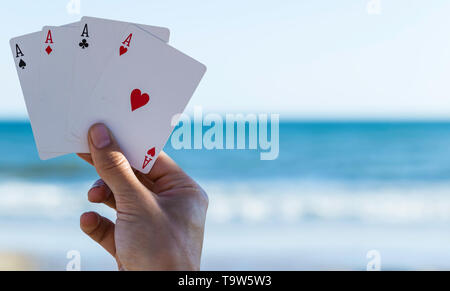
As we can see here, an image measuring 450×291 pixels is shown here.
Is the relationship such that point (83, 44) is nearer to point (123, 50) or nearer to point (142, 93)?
point (123, 50)

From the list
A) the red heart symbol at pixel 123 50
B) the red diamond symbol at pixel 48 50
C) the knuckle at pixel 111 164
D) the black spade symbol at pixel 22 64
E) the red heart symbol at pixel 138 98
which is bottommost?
the knuckle at pixel 111 164

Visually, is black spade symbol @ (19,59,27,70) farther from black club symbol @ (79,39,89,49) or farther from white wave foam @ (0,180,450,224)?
white wave foam @ (0,180,450,224)

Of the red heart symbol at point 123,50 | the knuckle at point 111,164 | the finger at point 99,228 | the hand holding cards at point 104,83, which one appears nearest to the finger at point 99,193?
the finger at point 99,228

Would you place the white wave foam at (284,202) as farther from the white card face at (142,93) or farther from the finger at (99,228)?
the white card face at (142,93)

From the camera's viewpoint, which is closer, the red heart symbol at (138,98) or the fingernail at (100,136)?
the fingernail at (100,136)

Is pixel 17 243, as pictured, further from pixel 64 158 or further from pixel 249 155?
pixel 249 155

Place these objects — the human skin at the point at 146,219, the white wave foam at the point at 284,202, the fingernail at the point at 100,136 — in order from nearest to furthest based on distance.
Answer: the human skin at the point at 146,219, the fingernail at the point at 100,136, the white wave foam at the point at 284,202

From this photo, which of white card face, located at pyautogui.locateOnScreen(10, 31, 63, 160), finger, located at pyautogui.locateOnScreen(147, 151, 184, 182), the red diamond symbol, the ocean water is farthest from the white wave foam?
the red diamond symbol

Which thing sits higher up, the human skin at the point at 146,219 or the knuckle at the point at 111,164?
the knuckle at the point at 111,164
